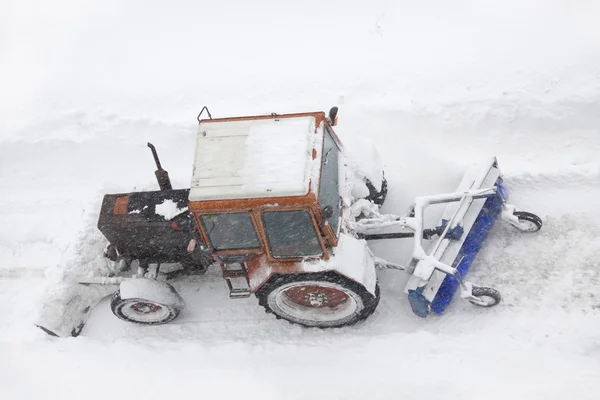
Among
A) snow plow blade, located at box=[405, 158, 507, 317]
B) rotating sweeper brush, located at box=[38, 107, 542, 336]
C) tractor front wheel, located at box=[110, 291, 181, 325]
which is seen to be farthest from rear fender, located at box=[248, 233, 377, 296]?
tractor front wheel, located at box=[110, 291, 181, 325]

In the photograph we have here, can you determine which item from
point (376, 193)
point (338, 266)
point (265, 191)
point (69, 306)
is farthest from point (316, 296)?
point (69, 306)

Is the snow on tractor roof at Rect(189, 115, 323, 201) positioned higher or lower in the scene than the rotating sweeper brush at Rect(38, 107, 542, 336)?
higher

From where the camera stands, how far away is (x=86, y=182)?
22.4ft

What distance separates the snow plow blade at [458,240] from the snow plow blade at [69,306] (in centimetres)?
288

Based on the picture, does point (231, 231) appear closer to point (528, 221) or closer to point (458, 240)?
point (458, 240)

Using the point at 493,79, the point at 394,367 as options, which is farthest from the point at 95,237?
the point at 493,79

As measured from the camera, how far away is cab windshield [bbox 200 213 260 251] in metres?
4.20

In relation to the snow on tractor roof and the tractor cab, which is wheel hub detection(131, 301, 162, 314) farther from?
the snow on tractor roof

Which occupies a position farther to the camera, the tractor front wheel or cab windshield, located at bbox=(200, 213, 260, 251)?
the tractor front wheel

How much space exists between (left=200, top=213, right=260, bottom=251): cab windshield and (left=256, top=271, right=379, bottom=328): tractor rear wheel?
1.27 ft

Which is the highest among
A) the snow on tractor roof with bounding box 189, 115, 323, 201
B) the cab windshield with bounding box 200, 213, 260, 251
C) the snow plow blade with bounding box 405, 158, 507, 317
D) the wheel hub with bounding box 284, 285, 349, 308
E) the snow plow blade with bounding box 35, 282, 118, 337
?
the snow on tractor roof with bounding box 189, 115, 323, 201

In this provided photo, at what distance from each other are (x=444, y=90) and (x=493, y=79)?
0.59m

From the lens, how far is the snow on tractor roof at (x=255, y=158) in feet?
13.3

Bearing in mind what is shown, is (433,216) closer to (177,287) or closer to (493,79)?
(493,79)
